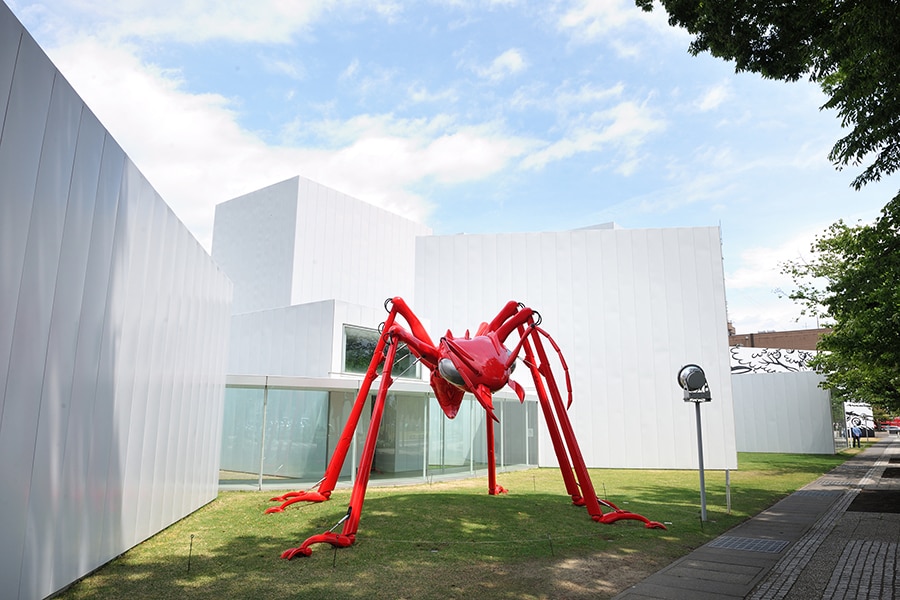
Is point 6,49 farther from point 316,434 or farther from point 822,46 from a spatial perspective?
point 316,434

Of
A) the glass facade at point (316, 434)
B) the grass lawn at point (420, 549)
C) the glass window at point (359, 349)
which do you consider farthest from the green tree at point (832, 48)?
the glass window at point (359, 349)

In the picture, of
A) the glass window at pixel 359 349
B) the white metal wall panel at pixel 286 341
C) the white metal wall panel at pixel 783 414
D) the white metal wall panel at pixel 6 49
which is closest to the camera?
the white metal wall panel at pixel 6 49

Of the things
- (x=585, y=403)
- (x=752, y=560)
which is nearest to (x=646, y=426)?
(x=585, y=403)

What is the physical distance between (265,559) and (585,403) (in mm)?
18108

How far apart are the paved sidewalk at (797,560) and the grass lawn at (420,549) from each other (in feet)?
1.28

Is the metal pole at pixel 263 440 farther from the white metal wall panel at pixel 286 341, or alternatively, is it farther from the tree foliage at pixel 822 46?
the tree foliage at pixel 822 46

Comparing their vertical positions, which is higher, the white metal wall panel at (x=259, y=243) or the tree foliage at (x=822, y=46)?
the white metal wall panel at (x=259, y=243)

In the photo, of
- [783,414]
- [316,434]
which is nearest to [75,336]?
[316,434]

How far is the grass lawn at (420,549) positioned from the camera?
629 cm

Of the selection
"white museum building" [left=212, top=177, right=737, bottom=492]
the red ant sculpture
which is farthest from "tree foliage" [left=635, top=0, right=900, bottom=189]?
"white museum building" [left=212, top=177, right=737, bottom=492]

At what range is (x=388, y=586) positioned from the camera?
6.39 metres

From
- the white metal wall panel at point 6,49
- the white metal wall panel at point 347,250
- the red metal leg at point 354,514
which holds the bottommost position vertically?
the red metal leg at point 354,514

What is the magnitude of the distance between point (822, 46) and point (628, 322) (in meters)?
16.9

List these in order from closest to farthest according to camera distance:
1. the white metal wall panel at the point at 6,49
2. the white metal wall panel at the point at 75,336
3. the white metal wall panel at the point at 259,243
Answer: the white metal wall panel at the point at 6,49 → the white metal wall panel at the point at 75,336 → the white metal wall panel at the point at 259,243
